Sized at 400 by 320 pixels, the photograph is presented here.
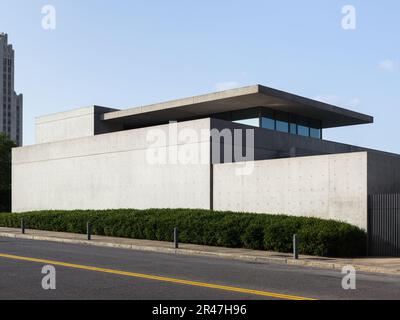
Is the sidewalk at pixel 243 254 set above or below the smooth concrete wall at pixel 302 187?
below

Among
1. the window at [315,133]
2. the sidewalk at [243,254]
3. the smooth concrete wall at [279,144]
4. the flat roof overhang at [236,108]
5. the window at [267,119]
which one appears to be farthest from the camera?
the window at [315,133]

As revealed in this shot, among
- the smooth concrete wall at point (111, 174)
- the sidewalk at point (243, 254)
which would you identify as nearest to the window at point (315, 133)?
the smooth concrete wall at point (111, 174)

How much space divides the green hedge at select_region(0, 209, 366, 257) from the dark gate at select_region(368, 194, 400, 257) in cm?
39

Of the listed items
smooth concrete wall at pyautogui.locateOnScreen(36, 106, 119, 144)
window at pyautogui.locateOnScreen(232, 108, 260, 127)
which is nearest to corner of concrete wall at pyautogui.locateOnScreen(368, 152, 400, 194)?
window at pyautogui.locateOnScreen(232, 108, 260, 127)

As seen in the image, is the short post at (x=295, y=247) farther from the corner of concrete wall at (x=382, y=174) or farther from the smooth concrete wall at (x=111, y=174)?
the smooth concrete wall at (x=111, y=174)

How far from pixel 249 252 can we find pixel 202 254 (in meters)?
1.66

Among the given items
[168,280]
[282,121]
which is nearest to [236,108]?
[282,121]

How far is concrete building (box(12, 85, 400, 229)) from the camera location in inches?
864

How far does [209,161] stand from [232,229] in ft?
19.5

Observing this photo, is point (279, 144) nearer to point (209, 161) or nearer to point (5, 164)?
point (209, 161)

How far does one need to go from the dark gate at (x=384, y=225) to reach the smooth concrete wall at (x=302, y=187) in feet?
1.07

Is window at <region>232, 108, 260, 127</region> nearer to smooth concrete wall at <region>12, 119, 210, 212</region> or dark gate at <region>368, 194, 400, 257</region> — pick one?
smooth concrete wall at <region>12, 119, 210, 212</region>

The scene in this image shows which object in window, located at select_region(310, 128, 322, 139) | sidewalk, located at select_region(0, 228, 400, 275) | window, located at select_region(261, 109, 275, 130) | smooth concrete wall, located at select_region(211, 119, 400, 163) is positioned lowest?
sidewalk, located at select_region(0, 228, 400, 275)

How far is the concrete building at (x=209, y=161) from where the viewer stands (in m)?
22.0
